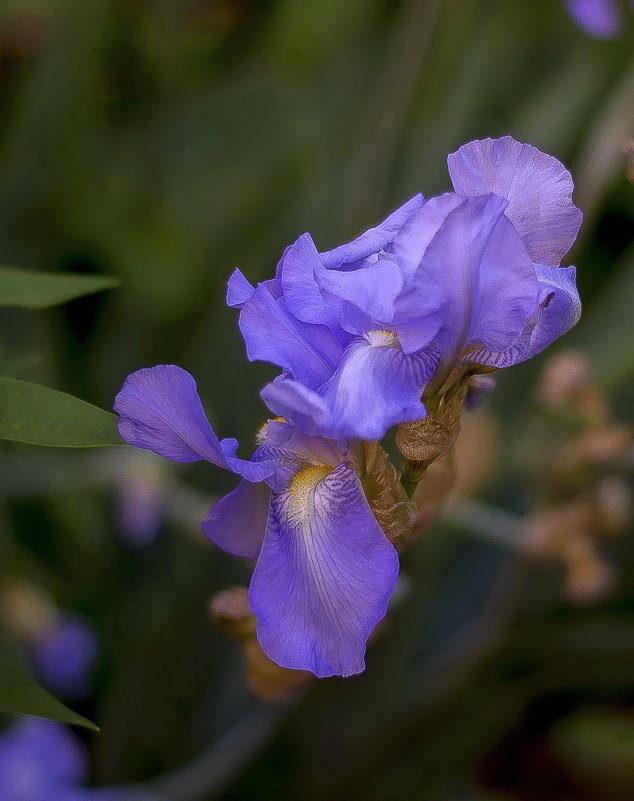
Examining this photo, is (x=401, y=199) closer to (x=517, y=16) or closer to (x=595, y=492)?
(x=595, y=492)

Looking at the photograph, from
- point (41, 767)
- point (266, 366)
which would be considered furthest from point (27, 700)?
point (266, 366)

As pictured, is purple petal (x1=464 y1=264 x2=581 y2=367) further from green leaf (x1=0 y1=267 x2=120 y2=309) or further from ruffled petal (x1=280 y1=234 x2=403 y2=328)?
green leaf (x1=0 y1=267 x2=120 y2=309)

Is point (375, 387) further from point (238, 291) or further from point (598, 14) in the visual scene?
point (598, 14)

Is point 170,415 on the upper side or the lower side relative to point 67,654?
upper

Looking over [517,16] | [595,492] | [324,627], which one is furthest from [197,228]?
[324,627]

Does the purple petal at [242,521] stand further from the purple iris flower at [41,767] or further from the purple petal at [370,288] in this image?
the purple iris flower at [41,767]

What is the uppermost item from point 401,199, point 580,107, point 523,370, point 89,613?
point 580,107
